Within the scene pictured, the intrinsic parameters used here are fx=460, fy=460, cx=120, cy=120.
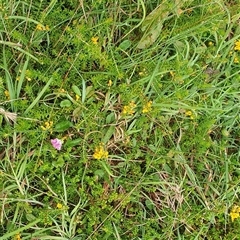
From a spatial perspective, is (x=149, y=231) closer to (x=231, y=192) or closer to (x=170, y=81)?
(x=231, y=192)

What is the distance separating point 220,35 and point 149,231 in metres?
0.98

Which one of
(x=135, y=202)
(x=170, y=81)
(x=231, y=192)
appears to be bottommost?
(x=231, y=192)

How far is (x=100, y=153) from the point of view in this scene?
1.97 m

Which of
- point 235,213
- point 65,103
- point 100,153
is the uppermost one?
point 65,103

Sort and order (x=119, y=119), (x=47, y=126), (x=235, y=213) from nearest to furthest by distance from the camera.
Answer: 1. (x=47, y=126)
2. (x=119, y=119)
3. (x=235, y=213)

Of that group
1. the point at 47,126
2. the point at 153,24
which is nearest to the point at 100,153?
the point at 47,126

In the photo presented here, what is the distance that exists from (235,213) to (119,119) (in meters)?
0.71

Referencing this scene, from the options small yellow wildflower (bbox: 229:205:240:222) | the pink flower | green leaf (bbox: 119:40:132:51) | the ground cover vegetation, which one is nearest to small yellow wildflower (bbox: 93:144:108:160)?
the ground cover vegetation

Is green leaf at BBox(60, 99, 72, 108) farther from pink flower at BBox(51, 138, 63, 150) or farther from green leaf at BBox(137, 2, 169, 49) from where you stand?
green leaf at BBox(137, 2, 169, 49)

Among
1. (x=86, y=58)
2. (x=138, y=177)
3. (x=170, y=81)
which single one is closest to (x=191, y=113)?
(x=170, y=81)

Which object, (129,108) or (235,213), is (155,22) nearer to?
(129,108)

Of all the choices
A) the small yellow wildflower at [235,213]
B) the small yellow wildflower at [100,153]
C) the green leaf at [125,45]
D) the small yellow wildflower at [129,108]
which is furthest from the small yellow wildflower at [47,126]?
the small yellow wildflower at [235,213]

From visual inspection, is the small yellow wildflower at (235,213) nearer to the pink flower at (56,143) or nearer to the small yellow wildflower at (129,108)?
the small yellow wildflower at (129,108)

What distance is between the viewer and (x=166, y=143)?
2172 mm
